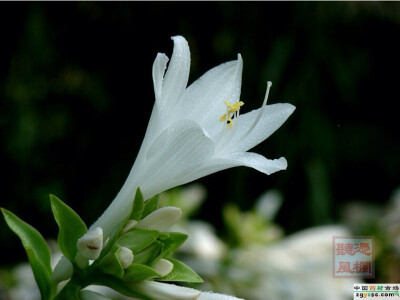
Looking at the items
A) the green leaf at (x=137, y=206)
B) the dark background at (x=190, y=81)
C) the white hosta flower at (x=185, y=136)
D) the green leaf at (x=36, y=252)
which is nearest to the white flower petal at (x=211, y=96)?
the white hosta flower at (x=185, y=136)

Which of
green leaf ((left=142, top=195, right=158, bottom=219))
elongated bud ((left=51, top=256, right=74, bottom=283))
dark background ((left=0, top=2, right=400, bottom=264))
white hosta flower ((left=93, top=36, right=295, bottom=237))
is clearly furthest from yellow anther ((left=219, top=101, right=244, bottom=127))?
dark background ((left=0, top=2, right=400, bottom=264))

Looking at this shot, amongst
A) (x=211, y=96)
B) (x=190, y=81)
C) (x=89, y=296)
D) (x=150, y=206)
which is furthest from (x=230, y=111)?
(x=190, y=81)

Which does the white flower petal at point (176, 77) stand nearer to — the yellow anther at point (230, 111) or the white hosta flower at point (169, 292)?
the yellow anther at point (230, 111)

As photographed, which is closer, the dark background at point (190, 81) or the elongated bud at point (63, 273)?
the elongated bud at point (63, 273)

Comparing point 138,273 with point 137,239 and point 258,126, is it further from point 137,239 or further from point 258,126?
point 258,126

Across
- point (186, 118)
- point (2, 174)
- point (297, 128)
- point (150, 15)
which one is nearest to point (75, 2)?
point (150, 15)

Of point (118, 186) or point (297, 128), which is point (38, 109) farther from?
point (297, 128)

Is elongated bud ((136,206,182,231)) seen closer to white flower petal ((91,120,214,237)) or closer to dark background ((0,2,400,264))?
white flower petal ((91,120,214,237))
